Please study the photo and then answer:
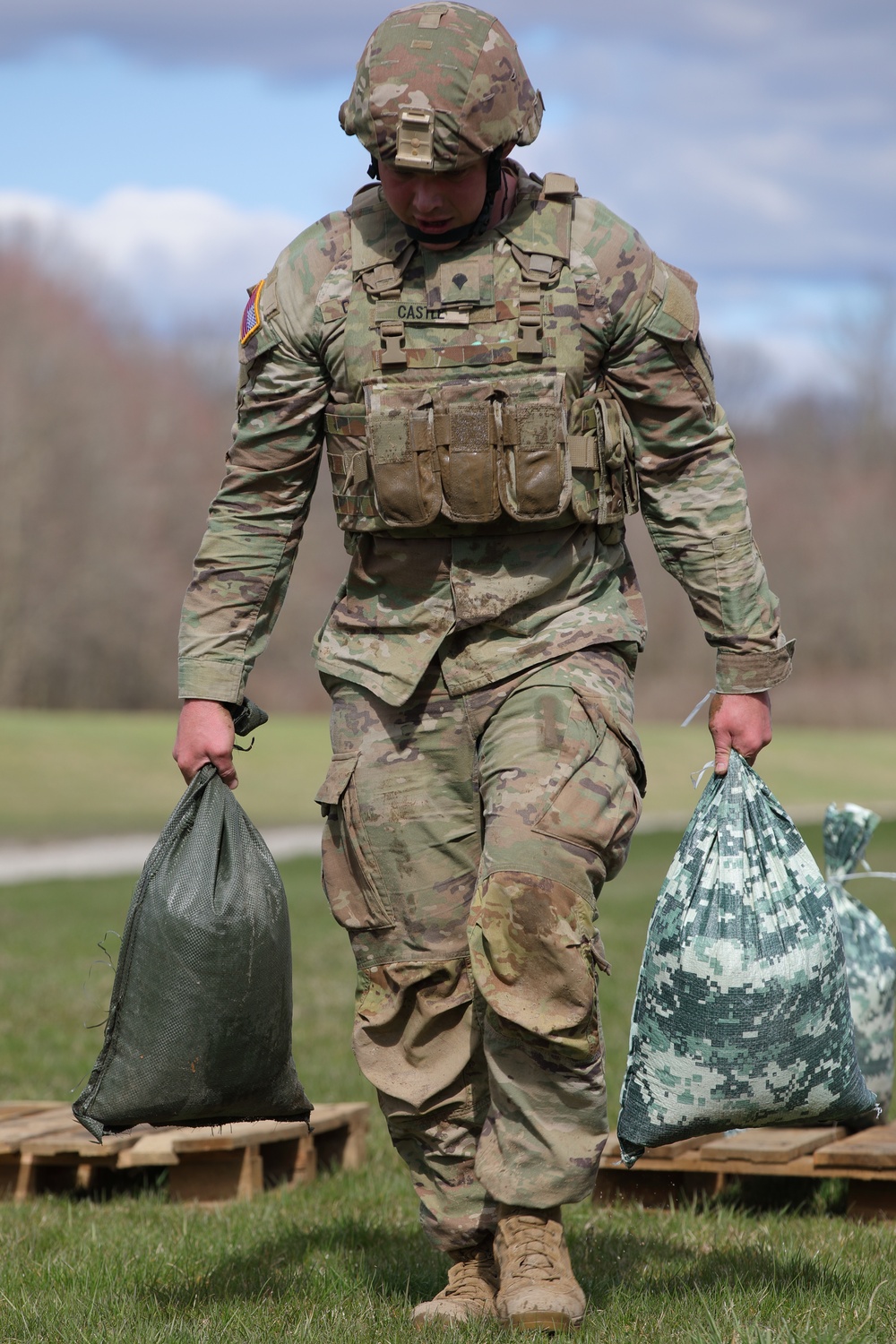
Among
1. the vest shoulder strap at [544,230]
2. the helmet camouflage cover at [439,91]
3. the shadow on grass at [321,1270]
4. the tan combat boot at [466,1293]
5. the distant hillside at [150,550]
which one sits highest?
the distant hillside at [150,550]

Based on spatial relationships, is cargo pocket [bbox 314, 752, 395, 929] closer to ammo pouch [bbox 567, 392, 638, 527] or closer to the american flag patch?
ammo pouch [bbox 567, 392, 638, 527]

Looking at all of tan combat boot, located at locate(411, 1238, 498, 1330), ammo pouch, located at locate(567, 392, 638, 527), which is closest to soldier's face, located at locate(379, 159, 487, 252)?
ammo pouch, located at locate(567, 392, 638, 527)

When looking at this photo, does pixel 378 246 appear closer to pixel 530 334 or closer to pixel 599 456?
pixel 530 334

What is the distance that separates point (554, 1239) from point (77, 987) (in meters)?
6.40

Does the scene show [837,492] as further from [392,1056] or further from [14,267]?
[392,1056]

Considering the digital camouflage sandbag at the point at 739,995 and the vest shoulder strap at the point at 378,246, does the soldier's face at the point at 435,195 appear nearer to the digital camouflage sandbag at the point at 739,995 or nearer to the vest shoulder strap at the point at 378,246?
the vest shoulder strap at the point at 378,246

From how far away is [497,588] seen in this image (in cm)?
369

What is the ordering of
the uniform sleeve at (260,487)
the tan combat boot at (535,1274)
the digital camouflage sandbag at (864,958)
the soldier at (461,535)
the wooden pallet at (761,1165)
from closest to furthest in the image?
1. the tan combat boot at (535,1274)
2. the soldier at (461,535)
3. the uniform sleeve at (260,487)
4. the wooden pallet at (761,1165)
5. the digital camouflage sandbag at (864,958)

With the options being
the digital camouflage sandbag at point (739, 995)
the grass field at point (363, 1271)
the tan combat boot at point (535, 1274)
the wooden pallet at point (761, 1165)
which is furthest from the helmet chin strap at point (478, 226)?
the wooden pallet at point (761, 1165)

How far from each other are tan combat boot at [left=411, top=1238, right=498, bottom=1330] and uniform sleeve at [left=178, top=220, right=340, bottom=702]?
1.36 m

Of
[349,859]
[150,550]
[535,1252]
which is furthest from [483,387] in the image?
[150,550]

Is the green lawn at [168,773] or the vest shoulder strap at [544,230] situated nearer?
the vest shoulder strap at [544,230]

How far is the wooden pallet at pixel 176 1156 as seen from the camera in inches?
191

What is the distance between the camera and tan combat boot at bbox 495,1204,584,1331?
332 cm
